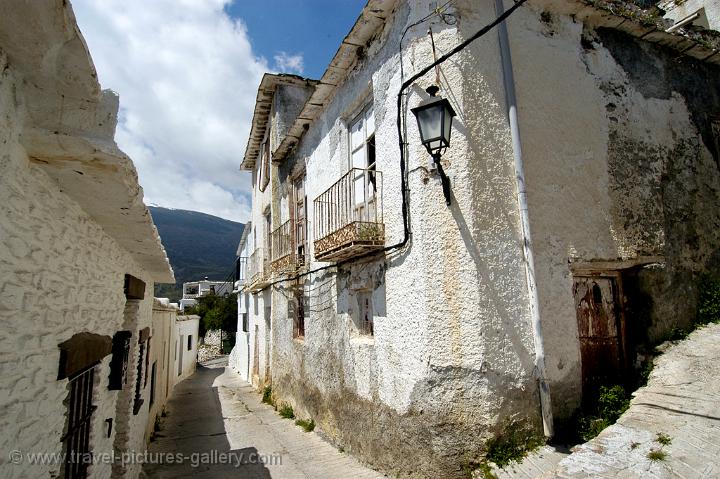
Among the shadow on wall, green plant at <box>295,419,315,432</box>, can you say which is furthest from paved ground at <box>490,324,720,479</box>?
green plant at <box>295,419,315,432</box>

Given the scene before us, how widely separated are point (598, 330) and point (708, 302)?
1.95 m

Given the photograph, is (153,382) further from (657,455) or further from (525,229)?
(657,455)

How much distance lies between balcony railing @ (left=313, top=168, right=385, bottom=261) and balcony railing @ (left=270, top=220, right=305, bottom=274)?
194cm

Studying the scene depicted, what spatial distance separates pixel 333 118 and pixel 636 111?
16.9ft

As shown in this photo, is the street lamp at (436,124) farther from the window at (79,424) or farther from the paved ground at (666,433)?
the window at (79,424)

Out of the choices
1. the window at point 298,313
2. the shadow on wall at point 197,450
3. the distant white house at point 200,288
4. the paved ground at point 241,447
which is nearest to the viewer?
the paved ground at point 241,447

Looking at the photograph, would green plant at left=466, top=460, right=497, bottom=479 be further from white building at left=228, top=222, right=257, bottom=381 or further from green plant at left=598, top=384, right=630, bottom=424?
white building at left=228, top=222, right=257, bottom=381

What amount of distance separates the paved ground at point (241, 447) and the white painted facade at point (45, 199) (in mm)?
4458

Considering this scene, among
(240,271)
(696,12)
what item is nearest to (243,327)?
(240,271)

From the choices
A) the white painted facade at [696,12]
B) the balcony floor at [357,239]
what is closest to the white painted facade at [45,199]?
the balcony floor at [357,239]

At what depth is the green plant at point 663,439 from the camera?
400 centimetres

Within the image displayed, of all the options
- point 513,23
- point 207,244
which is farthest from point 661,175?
point 207,244

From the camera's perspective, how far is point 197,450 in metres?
8.27

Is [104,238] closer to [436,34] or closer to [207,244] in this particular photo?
[436,34]
